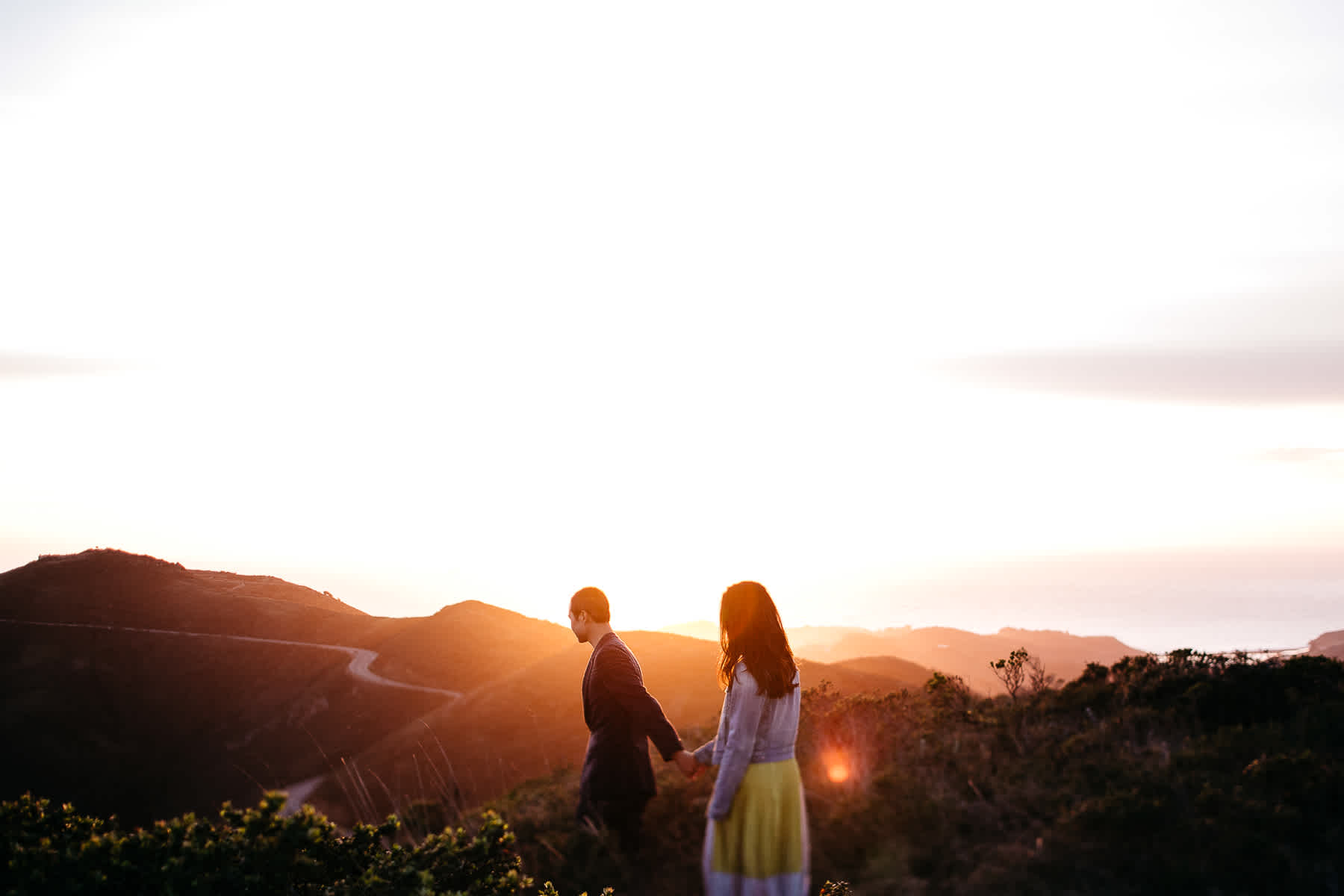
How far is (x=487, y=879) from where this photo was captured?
680cm

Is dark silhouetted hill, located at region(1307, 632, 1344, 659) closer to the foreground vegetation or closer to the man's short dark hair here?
the foreground vegetation

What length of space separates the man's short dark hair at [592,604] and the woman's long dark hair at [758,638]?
223 centimetres

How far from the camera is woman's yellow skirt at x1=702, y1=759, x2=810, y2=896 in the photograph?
510cm

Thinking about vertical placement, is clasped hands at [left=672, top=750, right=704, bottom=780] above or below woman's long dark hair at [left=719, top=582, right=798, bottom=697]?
below

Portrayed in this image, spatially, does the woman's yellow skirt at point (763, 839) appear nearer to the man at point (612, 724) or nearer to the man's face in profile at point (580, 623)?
the man at point (612, 724)

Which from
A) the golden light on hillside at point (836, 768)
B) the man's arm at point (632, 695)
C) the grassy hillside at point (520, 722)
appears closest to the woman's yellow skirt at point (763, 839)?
the man's arm at point (632, 695)

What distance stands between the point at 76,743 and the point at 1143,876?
46.2 m

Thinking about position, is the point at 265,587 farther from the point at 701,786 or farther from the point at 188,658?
the point at 701,786

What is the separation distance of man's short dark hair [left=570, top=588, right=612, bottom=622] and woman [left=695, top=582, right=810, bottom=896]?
2.23m

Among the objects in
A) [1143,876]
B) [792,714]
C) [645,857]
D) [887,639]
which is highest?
[792,714]

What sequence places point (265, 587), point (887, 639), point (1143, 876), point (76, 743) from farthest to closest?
1. point (887, 639)
2. point (265, 587)
3. point (76, 743)
4. point (1143, 876)

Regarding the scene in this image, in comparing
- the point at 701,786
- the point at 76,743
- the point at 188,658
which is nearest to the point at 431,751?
the point at 76,743

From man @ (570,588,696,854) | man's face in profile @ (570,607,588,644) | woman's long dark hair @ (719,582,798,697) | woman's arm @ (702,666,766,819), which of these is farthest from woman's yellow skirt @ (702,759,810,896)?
man's face in profile @ (570,607,588,644)

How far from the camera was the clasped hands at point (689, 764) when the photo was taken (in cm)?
594
